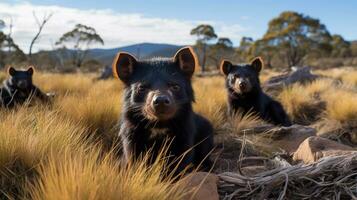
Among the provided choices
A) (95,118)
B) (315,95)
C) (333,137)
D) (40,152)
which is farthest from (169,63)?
(315,95)

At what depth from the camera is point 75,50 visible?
5478 centimetres

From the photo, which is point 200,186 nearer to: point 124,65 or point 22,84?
point 124,65

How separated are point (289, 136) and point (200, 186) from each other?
11.7ft

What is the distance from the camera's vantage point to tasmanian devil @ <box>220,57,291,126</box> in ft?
28.0

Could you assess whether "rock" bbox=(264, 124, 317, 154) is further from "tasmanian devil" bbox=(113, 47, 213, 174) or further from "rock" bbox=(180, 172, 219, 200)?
"rock" bbox=(180, 172, 219, 200)

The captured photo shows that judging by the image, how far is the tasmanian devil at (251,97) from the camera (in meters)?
8.52

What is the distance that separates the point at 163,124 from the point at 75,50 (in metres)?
52.6

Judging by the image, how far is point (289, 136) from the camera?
6395mm

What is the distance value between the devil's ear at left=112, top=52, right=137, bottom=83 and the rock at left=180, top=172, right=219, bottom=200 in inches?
44.7

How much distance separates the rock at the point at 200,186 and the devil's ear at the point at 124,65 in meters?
1.14

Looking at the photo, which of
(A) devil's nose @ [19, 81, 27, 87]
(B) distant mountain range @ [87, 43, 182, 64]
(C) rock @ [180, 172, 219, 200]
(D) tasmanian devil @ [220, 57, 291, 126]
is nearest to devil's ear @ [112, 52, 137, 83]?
(B) distant mountain range @ [87, 43, 182, 64]

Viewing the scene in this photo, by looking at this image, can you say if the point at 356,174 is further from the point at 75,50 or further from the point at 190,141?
the point at 75,50

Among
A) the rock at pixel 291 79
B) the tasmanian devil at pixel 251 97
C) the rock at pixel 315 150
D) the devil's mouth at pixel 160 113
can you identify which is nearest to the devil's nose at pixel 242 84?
the tasmanian devil at pixel 251 97

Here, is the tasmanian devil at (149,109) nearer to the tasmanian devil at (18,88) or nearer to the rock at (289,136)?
the rock at (289,136)
